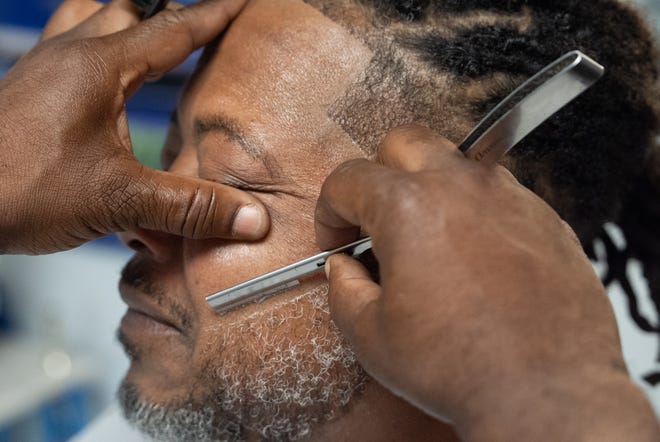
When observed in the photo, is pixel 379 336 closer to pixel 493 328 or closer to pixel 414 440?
pixel 493 328

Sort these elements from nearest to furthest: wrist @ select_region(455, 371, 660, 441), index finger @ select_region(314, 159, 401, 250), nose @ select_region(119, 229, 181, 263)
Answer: wrist @ select_region(455, 371, 660, 441) < index finger @ select_region(314, 159, 401, 250) < nose @ select_region(119, 229, 181, 263)

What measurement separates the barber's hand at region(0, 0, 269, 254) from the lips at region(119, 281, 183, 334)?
14 centimetres

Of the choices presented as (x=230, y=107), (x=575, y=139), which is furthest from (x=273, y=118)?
(x=575, y=139)

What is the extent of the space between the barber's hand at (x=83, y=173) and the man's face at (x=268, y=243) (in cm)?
5

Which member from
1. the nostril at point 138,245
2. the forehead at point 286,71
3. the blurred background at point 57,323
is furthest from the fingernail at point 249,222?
the blurred background at point 57,323

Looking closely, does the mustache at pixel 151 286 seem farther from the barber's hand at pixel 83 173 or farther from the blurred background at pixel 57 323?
the blurred background at pixel 57 323

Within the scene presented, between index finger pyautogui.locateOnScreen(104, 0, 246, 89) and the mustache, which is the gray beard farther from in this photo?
index finger pyautogui.locateOnScreen(104, 0, 246, 89)

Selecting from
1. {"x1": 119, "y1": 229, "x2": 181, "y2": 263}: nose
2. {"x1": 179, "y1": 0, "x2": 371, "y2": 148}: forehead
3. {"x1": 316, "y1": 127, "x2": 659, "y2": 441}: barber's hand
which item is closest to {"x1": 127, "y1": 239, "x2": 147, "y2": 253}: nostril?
{"x1": 119, "y1": 229, "x2": 181, "y2": 263}: nose

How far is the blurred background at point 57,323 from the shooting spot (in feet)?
6.36

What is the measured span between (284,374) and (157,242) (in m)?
0.30

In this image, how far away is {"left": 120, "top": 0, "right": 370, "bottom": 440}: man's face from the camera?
0.95m

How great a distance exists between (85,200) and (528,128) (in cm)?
61

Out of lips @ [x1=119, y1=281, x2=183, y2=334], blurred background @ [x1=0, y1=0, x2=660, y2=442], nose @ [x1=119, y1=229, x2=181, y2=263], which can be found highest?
nose @ [x1=119, y1=229, x2=181, y2=263]

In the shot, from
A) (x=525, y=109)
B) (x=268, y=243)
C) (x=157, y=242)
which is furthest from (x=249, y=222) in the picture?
(x=525, y=109)
